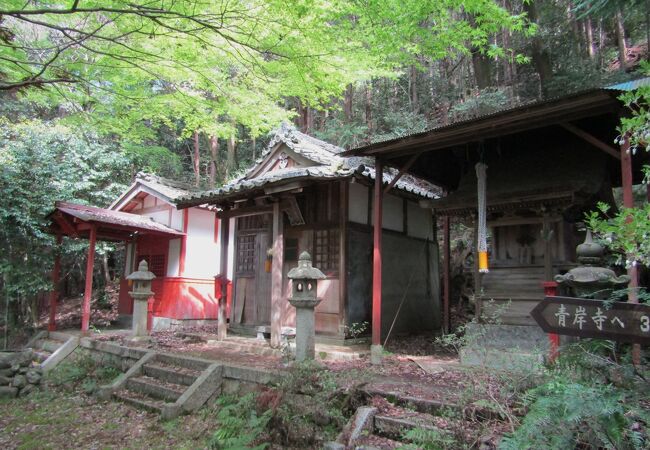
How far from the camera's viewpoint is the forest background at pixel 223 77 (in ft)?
19.6

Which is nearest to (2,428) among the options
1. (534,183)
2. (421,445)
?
(421,445)

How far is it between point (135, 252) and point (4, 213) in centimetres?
435

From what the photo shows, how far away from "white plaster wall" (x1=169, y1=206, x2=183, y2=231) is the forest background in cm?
237

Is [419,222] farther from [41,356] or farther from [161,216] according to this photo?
[41,356]

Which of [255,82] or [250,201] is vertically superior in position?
[255,82]

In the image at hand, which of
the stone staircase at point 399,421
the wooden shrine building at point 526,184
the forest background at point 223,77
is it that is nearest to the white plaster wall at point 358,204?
the wooden shrine building at point 526,184

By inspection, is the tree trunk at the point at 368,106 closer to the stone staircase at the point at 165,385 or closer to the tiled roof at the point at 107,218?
the tiled roof at the point at 107,218

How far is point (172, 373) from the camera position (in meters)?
8.66

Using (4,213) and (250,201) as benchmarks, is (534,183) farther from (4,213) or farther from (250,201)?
(4,213)

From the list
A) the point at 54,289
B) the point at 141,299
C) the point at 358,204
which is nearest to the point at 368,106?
the point at 358,204

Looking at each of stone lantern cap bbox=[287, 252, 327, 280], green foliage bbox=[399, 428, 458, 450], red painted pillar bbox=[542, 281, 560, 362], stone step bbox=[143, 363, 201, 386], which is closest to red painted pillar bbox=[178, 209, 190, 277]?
stone step bbox=[143, 363, 201, 386]

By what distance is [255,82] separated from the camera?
7.49 m

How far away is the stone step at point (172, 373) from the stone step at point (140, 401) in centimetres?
53

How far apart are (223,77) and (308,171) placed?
2611mm
